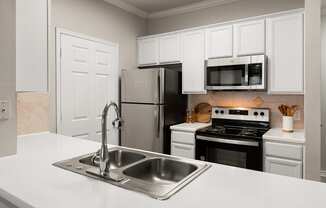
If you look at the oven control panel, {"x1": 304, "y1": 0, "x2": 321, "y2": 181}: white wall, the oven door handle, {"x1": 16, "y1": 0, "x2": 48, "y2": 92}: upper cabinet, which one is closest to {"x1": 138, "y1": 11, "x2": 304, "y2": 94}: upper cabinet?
{"x1": 304, "y1": 0, "x2": 321, "y2": 181}: white wall

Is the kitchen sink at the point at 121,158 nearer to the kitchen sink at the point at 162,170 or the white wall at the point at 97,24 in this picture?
the kitchen sink at the point at 162,170

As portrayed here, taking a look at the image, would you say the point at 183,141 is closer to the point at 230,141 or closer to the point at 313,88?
the point at 230,141

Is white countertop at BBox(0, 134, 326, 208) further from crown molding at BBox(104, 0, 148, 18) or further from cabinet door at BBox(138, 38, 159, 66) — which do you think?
crown molding at BBox(104, 0, 148, 18)

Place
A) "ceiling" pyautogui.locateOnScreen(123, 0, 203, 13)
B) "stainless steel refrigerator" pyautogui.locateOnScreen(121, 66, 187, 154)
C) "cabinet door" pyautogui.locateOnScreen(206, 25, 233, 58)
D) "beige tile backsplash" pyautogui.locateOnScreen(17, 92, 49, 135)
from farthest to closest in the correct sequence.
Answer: "ceiling" pyautogui.locateOnScreen(123, 0, 203, 13), "stainless steel refrigerator" pyautogui.locateOnScreen(121, 66, 187, 154), "cabinet door" pyautogui.locateOnScreen(206, 25, 233, 58), "beige tile backsplash" pyautogui.locateOnScreen(17, 92, 49, 135)

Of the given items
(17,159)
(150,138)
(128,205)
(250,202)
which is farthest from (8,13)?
(150,138)

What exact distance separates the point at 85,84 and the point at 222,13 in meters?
2.27

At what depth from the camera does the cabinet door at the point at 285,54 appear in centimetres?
253

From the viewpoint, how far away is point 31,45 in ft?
5.31

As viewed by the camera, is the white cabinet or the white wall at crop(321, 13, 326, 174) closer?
the white wall at crop(321, 13, 326, 174)

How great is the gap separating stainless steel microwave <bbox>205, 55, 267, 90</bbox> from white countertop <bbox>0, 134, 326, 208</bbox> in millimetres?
1757

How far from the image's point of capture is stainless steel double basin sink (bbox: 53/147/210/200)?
3.41 ft

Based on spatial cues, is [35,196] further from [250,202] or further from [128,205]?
[250,202]

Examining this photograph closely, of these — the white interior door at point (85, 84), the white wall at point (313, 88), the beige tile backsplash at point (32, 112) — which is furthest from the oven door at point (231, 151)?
the beige tile backsplash at point (32, 112)

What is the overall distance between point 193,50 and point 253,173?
2.36m
